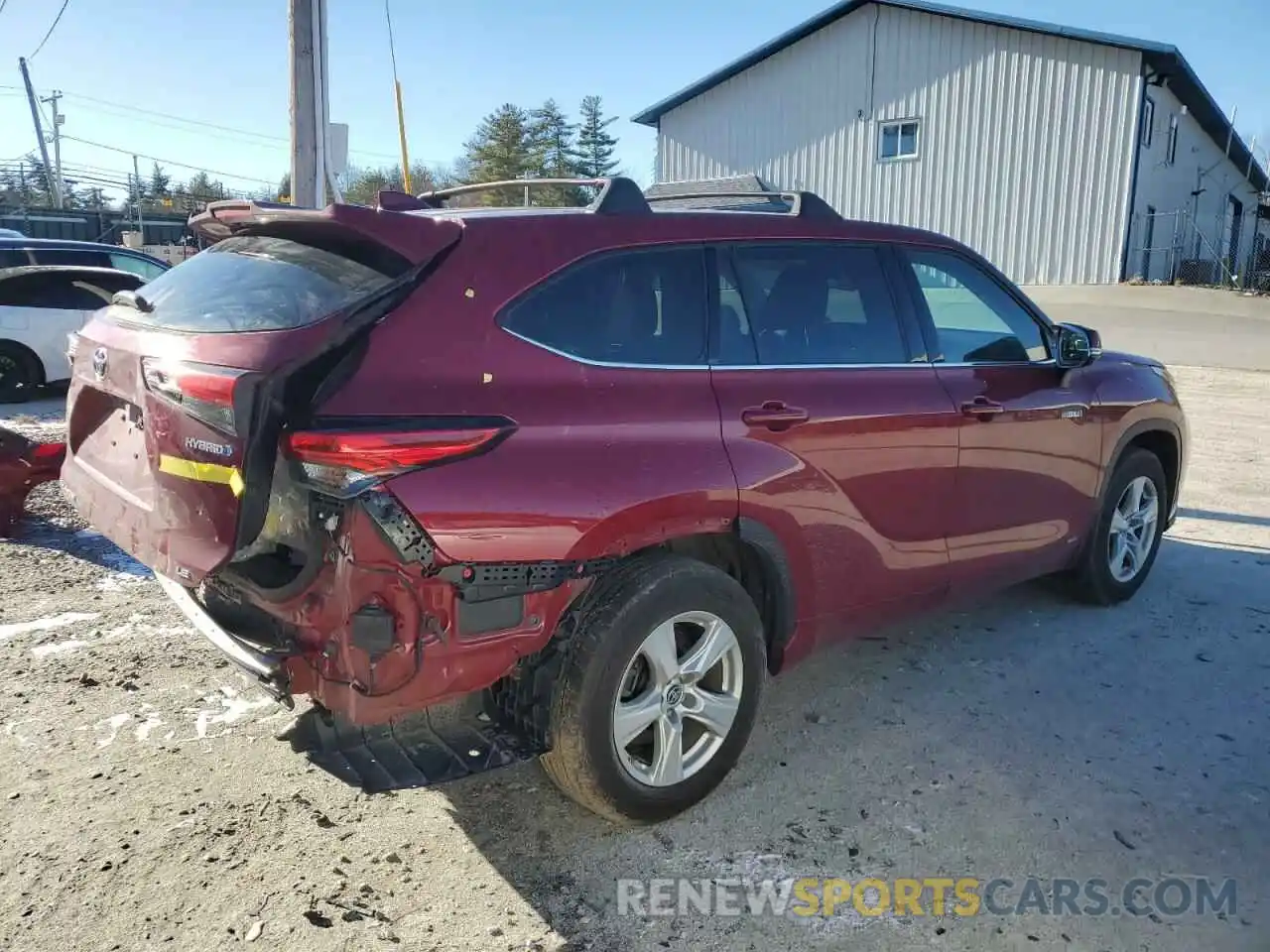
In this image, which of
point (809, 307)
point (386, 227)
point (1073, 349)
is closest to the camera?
point (386, 227)

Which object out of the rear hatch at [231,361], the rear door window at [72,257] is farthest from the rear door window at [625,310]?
the rear door window at [72,257]

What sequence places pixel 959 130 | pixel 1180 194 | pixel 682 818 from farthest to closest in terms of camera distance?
pixel 1180 194, pixel 959 130, pixel 682 818

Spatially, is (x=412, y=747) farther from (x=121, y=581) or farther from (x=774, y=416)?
(x=121, y=581)

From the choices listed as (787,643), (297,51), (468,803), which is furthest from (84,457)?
(297,51)

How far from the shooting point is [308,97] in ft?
24.4

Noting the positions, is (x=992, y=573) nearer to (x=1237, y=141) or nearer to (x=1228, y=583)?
(x=1228, y=583)

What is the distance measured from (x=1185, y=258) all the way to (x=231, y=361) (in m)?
27.4

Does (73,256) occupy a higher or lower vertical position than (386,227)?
higher

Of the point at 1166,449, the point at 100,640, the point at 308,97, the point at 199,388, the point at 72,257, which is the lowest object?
the point at 100,640

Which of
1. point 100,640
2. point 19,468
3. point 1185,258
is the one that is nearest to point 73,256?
point 19,468

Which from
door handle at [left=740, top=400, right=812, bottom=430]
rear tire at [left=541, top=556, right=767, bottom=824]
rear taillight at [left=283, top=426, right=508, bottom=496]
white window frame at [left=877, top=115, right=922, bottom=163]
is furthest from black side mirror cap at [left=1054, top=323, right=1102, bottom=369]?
white window frame at [left=877, top=115, right=922, bottom=163]

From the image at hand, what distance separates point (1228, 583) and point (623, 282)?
14.0ft

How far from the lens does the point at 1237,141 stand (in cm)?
2967

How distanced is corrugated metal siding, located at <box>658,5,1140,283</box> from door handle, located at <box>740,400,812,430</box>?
2150cm
